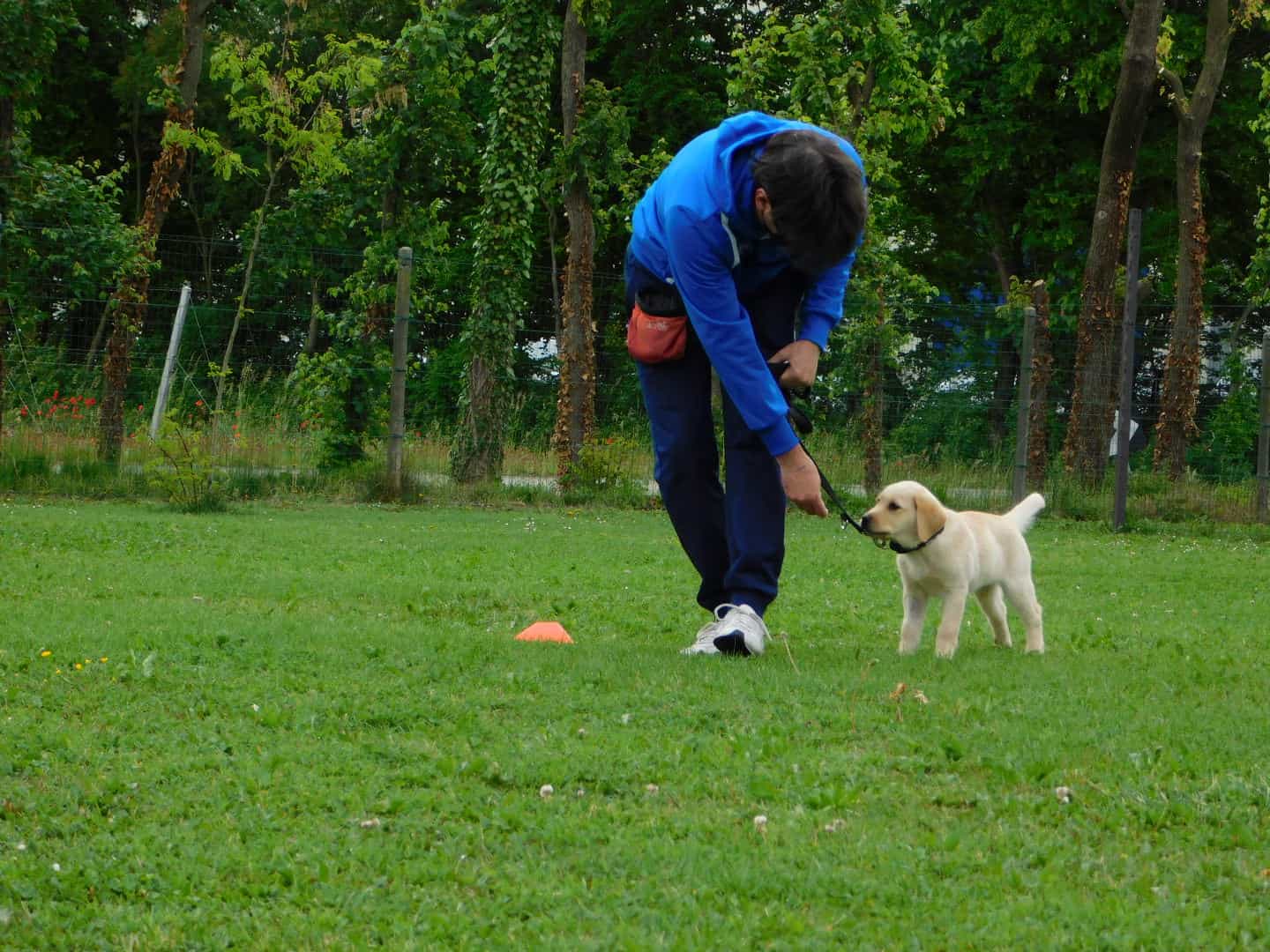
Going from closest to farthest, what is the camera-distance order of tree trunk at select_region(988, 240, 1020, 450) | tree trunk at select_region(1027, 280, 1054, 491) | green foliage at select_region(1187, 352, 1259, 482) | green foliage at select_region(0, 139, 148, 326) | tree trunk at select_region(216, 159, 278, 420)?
green foliage at select_region(0, 139, 148, 326) → tree trunk at select_region(216, 159, 278, 420) → tree trunk at select_region(1027, 280, 1054, 491) → tree trunk at select_region(988, 240, 1020, 450) → green foliage at select_region(1187, 352, 1259, 482)

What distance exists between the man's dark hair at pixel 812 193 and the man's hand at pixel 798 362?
52 centimetres

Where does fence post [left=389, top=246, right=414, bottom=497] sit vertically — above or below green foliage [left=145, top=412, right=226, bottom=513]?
above

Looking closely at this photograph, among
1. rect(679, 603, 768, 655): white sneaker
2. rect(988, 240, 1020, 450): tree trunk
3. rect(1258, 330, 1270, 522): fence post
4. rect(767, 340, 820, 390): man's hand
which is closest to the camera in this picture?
rect(767, 340, 820, 390): man's hand

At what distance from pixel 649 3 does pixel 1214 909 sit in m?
29.2

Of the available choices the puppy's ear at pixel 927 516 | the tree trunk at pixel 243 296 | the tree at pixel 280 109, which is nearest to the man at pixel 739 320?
the puppy's ear at pixel 927 516

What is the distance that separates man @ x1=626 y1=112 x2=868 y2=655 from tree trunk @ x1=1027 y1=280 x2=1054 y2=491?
10.3 m

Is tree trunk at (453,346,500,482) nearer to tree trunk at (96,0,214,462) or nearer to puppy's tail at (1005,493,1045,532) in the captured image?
tree trunk at (96,0,214,462)

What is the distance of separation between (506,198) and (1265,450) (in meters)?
8.76

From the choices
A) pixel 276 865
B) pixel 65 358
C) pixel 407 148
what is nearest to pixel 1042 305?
pixel 407 148

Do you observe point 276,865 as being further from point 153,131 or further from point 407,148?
point 153,131

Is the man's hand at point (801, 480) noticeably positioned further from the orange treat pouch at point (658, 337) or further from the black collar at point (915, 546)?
the black collar at point (915, 546)

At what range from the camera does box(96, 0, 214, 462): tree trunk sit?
14.4 metres

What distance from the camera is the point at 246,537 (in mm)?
9789

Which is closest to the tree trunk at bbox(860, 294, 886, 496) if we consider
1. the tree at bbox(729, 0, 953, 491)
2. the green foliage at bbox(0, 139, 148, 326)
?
the tree at bbox(729, 0, 953, 491)
